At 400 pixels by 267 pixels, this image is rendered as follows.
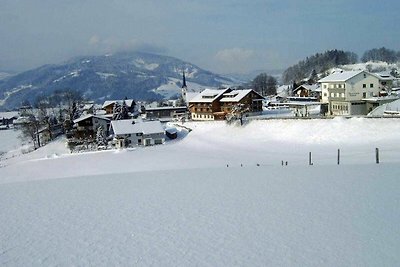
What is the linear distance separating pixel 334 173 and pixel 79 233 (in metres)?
13.4

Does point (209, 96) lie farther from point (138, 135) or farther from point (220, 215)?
point (220, 215)

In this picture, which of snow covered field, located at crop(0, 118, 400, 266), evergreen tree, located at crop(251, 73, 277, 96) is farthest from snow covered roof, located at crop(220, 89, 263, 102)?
evergreen tree, located at crop(251, 73, 277, 96)

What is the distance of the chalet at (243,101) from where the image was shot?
5106 centimetres

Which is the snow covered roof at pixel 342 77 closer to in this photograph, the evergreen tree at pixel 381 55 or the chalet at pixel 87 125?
the chalet at pixel 87 125

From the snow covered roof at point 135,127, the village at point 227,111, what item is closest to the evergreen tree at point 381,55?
the village at point 227,111

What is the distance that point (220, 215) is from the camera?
14398mm

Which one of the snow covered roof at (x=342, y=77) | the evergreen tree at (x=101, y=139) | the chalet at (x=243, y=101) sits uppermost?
the snow covered roof at (x=342, y=77)

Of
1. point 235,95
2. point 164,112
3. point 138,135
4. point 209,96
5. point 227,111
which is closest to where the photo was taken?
point 138,135

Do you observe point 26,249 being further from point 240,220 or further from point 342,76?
point 342,76

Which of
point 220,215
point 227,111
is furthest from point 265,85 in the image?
point 220,215

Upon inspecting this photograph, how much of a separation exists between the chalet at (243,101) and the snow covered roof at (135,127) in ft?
38.1

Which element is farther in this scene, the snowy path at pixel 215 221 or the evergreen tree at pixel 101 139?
the evergreen tree at pixel 101 139

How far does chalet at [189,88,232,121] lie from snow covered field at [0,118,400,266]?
2373 cm

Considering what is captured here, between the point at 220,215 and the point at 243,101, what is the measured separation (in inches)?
1494
